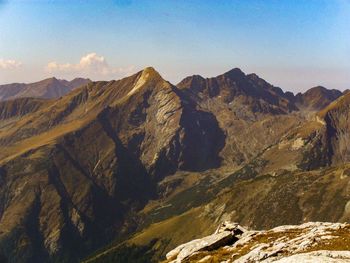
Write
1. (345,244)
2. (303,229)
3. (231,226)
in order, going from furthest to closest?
1. (231,226)
2. (303,229)
3. (345,244)

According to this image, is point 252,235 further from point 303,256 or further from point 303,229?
point 303,256

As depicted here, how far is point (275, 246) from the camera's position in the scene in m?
62.3

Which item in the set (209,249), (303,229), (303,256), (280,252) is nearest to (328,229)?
(303,229)

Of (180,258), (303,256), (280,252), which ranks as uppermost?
(303,256)

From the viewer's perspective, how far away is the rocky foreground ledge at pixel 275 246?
49.1 metres

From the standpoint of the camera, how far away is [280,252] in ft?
191

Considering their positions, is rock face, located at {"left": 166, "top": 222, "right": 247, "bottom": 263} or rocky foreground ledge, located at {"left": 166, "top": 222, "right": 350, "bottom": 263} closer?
rocky foreground ledge, located at {"left": 166, "top": 222, "right": 350, "bottom": 263}

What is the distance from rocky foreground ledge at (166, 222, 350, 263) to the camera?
1934 inches

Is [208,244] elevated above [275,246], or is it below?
below

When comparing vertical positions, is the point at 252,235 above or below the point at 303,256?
below

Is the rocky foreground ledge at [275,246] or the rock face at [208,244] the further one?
the rock face at [208,244]

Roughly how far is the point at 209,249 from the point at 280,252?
22.2 meters

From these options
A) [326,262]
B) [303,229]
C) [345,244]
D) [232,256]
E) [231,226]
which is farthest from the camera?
[231,226]

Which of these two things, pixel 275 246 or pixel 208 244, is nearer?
pixel 275 246
